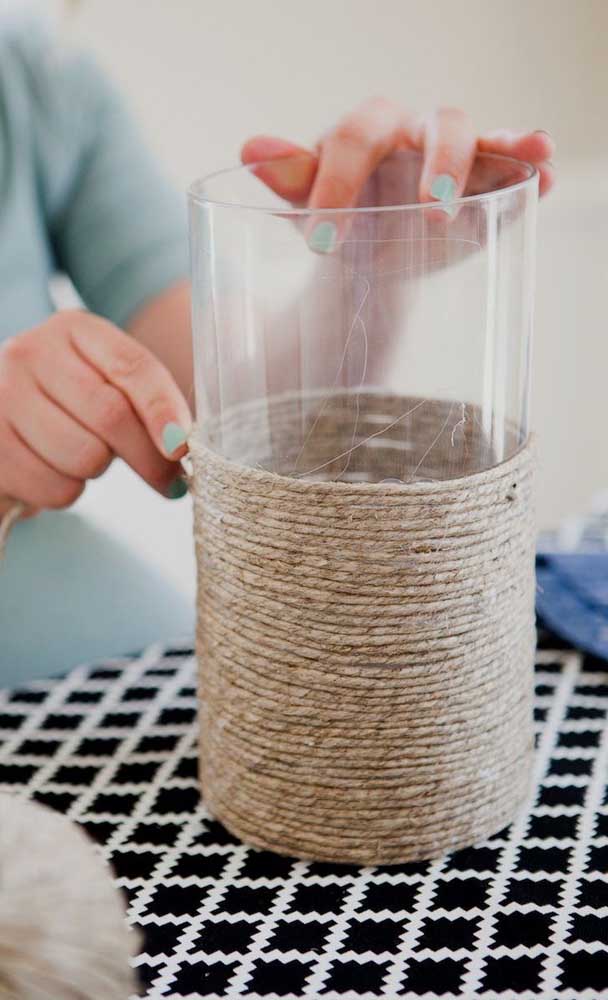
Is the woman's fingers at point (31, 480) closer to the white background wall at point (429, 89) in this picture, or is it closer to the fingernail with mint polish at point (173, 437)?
the fingernail with mint polish at point (173, 437)

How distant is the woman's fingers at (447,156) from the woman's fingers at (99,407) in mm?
219

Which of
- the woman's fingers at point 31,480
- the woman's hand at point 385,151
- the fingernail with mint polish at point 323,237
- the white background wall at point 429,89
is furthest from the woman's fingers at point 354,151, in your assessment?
the white background wall at point 429,89

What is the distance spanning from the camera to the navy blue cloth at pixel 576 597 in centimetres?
86

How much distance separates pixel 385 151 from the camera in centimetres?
80

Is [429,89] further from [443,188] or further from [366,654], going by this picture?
[366,654]

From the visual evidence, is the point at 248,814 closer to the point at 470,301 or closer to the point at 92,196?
the point at 470,301

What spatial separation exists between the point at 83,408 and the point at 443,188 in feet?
0.82

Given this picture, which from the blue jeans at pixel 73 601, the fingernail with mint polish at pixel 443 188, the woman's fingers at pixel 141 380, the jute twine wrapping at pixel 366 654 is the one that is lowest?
the blue jeans at pixel 73 601

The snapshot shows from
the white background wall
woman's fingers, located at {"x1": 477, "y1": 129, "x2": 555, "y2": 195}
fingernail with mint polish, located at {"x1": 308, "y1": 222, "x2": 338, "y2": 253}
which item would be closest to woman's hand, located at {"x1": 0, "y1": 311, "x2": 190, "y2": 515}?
fingernail with mint polish, located at {"x1": 308, "y1": 222, "x2": 338, "y2": 253}

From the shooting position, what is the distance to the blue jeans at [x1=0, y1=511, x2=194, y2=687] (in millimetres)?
897

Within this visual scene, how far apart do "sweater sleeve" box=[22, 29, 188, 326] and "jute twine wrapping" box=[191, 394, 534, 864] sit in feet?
1.75

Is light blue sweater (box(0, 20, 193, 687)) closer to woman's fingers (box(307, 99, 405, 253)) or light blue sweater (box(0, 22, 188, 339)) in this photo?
light blue sweater (box(0, 22, 188, 339))

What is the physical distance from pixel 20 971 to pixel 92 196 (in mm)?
911

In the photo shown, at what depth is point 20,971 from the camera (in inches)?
16.5
